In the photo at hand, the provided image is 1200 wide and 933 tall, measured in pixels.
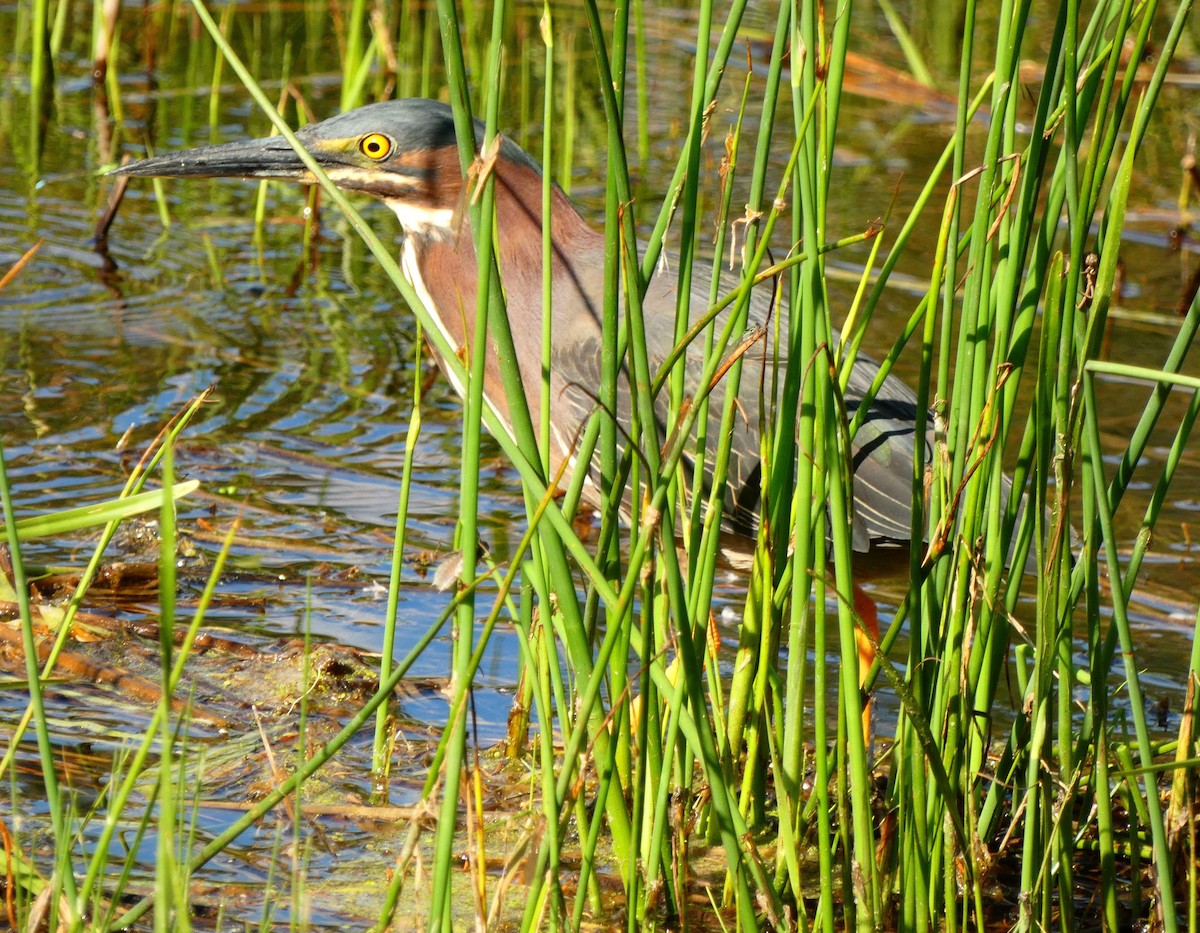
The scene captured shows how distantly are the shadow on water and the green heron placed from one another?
508mm

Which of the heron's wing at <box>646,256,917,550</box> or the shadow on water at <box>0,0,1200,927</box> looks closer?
the shadow on water at <box>0,0,1200,927</box>

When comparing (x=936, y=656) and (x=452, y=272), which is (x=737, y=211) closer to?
(x=452, y=272)

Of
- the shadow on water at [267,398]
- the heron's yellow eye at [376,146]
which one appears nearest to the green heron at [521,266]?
the heron's yellow eye at [376,146]

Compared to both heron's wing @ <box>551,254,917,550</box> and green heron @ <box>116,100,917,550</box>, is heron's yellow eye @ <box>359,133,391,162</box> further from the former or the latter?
heron's wing @ <box>551,254,917,550</box>

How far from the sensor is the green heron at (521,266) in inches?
151

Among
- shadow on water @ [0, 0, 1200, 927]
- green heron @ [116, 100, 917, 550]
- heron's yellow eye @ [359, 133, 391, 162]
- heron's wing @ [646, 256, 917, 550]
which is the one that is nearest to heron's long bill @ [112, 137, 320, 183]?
green heron @ [116, 100, 917, 550]

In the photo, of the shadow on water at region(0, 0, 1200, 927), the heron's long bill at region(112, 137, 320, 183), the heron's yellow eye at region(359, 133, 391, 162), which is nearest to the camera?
the shadow on water at region(0, 0, 1200, 927)

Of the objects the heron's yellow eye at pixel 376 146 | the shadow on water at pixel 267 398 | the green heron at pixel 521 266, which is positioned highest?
the heron's yellow eye at pixel 376 146

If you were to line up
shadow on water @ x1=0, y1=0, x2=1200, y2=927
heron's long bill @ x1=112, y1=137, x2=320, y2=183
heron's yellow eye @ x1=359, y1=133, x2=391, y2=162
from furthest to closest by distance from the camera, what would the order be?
heron's yellow eye @ x1=359, y1=133, x2=391, y2=162 < heron's long bill @ x1=112, y1=137, x2=320, y2=183 < shadow on water @ x1=0, y1=0, x2=1200, y2=927

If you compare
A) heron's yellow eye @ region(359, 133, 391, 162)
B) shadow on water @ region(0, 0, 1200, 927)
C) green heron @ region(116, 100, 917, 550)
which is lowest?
shadow on water @ region(0, 0, 1200, 927)

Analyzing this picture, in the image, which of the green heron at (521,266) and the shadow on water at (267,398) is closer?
the shadow on water at (267,398)

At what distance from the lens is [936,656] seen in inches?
91.4

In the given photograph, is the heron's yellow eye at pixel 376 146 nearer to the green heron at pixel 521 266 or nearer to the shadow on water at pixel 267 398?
the green heron at pixel 521 266

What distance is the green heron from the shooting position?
383cm
